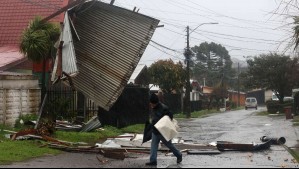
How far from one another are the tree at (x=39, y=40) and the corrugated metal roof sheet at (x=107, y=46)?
101 cm

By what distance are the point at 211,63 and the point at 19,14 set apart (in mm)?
83677

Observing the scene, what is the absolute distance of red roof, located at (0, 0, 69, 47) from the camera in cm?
2512

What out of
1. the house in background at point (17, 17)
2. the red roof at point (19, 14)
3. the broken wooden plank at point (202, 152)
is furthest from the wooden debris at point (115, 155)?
the red roof at point (19, 14)

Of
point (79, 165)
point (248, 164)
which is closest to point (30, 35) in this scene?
point (79, 165)

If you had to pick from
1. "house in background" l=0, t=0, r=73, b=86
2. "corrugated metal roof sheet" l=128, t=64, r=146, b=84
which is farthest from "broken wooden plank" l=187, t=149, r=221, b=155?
"corrugated metal roof sheet" l=128, t=64, r=146, b=84

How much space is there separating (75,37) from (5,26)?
10896 mm

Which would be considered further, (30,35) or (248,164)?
(30,35)

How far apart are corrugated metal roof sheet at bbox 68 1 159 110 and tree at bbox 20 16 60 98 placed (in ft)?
3.32

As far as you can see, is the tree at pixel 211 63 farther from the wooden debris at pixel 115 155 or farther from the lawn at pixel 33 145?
the wooden debris at pixel 115 155

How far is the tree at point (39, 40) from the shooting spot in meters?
17.3

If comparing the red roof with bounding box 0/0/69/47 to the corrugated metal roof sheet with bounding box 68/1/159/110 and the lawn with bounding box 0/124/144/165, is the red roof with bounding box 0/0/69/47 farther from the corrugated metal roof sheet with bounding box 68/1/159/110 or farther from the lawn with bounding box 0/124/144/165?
the lawn with bounding box 0/124/144/165

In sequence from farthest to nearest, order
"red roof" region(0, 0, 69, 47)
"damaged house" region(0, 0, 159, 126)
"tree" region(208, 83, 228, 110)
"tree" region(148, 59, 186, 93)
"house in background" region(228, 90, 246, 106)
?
1. "house in background" region(228, 90, 246, 106)
2. "tree" region(208, 83, 228, 110)
3. "tree" region(148, 59, 186, 93)
4. "red roof" region(0, 0, 69, 47)
5. "damaged house" region(0, 0, 159, 126)

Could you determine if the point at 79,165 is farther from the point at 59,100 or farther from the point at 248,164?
the point at 59,100

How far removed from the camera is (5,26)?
85.7ft
